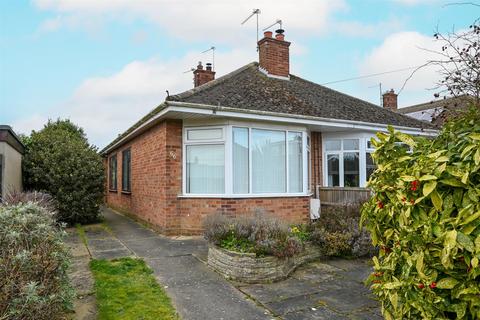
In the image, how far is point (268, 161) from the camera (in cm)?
951

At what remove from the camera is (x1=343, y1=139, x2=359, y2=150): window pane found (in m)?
11.7

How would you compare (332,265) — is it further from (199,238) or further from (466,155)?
(466,155)

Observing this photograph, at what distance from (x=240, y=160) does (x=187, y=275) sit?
4.07 metres

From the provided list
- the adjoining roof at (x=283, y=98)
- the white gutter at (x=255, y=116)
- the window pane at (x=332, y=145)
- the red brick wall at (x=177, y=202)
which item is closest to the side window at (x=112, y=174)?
the white gutter at (x=255, y=116)

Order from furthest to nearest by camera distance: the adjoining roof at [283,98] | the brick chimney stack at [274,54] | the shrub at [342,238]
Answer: the brick chimney stack at [274,54] < the adjoining roof at [283,98] < the shrub at [342,238]

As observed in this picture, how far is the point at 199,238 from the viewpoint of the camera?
8695mm

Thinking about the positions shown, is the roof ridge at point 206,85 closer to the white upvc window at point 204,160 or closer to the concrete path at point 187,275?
the white upvc window at point 204,160

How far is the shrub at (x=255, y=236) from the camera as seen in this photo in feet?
18.1

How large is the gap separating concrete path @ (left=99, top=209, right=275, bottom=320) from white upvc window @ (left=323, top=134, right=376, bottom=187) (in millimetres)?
5772

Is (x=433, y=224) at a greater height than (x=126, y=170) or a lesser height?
lesser

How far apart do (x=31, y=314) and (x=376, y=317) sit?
357 centimetres

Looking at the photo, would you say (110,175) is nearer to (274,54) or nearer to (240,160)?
(274,54)

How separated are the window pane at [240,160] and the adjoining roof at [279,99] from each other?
0.74m

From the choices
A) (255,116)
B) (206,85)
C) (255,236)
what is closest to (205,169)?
(255,116)
